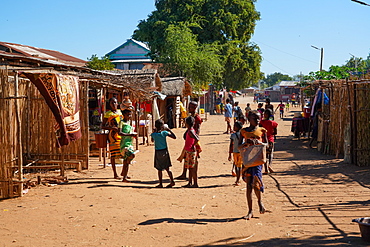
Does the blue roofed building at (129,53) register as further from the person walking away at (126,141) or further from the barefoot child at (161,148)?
the barefoot child at (161,148)

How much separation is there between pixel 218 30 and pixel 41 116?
104 ft

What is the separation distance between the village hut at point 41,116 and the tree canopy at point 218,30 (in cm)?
2470

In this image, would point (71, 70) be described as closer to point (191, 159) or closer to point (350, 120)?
point (191, 159)

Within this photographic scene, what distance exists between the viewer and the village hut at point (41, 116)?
303 inches

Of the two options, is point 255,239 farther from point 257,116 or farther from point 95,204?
point 95,204

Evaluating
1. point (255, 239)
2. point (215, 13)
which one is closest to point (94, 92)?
point (255, 239)

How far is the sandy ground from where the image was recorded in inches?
218

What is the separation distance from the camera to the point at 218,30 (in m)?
40.5

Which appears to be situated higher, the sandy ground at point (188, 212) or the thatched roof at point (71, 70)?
the thatched roof at point (71, 70)

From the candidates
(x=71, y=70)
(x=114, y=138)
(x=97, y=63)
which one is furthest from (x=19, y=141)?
(x=97, y=63)

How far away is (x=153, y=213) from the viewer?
6855mm

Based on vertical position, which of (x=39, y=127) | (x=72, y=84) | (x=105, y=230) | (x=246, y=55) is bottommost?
(x=105, y=230)

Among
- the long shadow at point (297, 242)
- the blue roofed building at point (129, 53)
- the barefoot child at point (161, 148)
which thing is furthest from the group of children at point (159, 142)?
the blue roofed building at point (129, 53)

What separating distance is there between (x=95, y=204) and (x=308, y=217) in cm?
341
